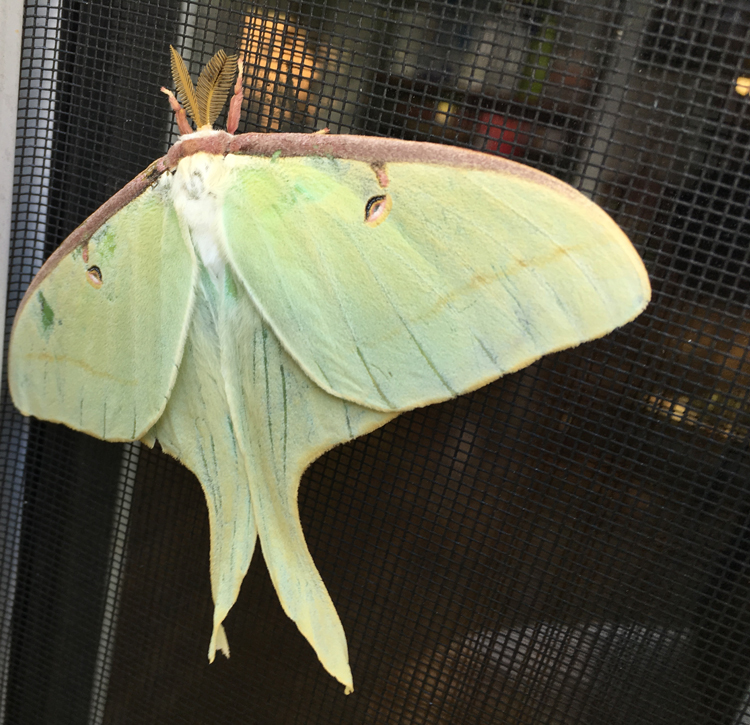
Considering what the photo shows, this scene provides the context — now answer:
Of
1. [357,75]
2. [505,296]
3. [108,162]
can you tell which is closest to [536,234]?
[505,296]

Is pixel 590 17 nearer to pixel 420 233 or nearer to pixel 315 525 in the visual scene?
pixel 420 233

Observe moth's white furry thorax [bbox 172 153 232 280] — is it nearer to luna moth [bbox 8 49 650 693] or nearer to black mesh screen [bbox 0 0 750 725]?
luna moth [bbox 8 49 650 693]

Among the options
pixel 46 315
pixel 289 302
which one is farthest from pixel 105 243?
pixel 289 302

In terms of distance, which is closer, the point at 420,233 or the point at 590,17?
the point at 420,233

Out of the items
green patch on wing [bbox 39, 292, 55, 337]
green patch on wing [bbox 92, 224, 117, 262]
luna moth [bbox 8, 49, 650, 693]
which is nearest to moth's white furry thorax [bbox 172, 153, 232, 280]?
luna moth [bbox 8, 49, 650, 693]

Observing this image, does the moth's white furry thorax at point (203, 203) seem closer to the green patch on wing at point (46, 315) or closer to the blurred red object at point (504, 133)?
the green patch on wing at point (46, 315)

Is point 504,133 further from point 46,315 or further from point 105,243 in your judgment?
point 46,315

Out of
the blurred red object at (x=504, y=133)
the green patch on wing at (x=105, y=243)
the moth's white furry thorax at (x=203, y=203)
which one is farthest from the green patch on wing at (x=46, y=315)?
the blurred red object at (x=504, y=133)
